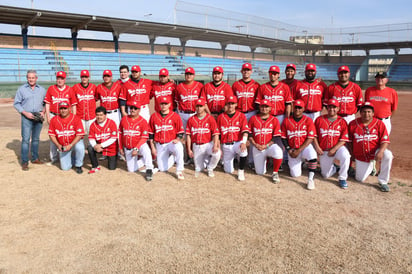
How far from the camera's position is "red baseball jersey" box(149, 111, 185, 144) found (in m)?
5.90

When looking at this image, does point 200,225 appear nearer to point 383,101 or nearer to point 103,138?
point 103,138

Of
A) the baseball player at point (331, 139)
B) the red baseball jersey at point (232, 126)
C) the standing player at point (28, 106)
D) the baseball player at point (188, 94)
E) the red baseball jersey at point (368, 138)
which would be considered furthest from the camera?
the baseball player at point (188, 94)

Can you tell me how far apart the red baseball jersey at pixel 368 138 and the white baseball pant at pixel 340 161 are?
230mm

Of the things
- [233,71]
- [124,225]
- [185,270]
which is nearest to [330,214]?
[185,270]

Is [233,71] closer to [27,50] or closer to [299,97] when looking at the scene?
[27,50]

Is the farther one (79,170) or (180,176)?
(79,170)

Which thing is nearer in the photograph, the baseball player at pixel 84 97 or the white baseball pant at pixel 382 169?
the white baseball pant at pixel 382 169

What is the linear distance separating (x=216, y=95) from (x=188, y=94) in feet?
1.93

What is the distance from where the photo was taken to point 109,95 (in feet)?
21.3

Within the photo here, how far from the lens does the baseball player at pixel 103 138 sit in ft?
19.7

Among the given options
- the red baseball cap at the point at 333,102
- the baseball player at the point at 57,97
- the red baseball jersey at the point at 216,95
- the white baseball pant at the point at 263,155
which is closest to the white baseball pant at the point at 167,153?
the red baseball jersey at the point at 216,95

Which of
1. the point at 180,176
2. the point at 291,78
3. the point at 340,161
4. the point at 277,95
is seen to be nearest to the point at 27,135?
the point at 180,176

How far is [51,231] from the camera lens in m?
3.60

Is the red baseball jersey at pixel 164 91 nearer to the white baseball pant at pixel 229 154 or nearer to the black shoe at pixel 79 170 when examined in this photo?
the white baseball pant at pixel 229 154
